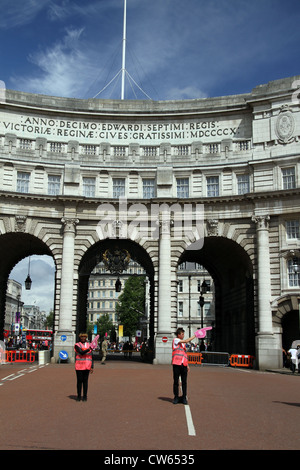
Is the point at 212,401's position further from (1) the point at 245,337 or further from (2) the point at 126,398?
(1) the point at 245,337

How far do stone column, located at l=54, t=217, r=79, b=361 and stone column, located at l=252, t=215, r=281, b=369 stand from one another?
13017 millimetres

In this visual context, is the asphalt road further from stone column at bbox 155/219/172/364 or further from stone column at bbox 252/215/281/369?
stone column at bbox 155/219/172/364

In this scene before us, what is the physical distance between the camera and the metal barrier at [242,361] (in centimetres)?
3625

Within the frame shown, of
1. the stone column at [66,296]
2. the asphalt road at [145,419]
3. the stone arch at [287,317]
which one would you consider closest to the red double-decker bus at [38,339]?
the stone column at [66,296]

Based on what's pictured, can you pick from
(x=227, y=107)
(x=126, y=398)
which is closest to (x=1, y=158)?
(x=227, y=107)

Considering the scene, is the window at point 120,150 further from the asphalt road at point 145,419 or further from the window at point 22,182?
the asphalt road at point 145,419

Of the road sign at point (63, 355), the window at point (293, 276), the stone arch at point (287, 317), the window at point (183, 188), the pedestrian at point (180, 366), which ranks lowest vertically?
the road sign at point (63, 355)

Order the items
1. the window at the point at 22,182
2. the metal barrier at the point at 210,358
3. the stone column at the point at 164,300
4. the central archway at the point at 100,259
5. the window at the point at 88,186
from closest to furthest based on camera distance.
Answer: the stone column at the point at 164,300 < the metal barrier at the point at 210,358 < the window at the point at 22,182 < the window at the point at 88,186 < the central archway at the point at 100,259


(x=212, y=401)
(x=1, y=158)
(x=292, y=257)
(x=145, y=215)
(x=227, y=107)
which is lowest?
(x=212, y=401)

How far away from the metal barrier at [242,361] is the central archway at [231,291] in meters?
1.20

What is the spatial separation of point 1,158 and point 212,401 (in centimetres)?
2860

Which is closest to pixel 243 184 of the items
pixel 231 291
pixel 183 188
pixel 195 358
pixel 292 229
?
pixel 183 188

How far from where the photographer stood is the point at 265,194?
37156 mm
